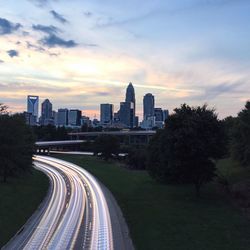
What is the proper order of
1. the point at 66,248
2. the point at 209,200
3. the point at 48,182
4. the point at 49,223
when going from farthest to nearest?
the point at 48,182 < the point at 209,200 < the point at 49,223 < the point at 66,248

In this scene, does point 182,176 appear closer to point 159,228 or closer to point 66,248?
point 159,228

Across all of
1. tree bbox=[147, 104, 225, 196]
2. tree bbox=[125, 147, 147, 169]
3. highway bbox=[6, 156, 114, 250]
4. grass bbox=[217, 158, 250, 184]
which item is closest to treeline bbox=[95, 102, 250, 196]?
tree bbox=[147, 104, 225, 196]

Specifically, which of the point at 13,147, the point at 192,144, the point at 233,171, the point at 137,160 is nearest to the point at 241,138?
the point at 233,171

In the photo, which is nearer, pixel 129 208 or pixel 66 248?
→ pixel 66 248

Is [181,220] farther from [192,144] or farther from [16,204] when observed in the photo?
[16,204]

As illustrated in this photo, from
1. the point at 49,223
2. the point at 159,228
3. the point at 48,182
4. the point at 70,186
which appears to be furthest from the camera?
the point at 48,182

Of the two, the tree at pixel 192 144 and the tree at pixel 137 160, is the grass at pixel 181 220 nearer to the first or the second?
the tree at pixel 192 144

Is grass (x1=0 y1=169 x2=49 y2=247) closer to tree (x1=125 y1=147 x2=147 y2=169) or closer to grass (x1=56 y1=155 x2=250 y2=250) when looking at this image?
grass (x1=56 y1=155 x2=250 y2=250)

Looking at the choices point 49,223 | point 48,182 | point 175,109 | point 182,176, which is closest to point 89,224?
point 49,223
